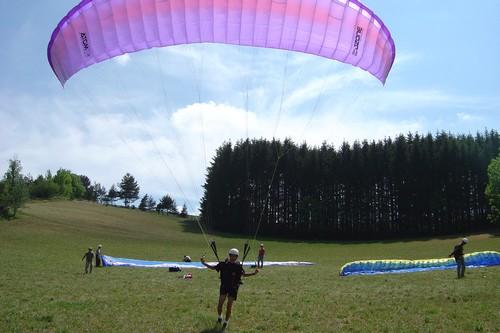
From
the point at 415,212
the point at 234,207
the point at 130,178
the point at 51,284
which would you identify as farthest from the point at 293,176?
the point at 130,178

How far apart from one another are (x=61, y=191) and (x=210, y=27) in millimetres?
110240

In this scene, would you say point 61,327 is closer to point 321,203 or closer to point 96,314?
point 96,314

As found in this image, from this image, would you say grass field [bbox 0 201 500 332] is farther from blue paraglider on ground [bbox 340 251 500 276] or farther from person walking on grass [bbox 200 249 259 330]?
blue paraglider on ground [bbox 340 251 500 276]

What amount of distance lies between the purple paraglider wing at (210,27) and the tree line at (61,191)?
47489 mm

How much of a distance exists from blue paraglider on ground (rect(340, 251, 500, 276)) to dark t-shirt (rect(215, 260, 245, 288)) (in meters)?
Result: 11.2

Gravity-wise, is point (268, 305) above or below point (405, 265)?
below

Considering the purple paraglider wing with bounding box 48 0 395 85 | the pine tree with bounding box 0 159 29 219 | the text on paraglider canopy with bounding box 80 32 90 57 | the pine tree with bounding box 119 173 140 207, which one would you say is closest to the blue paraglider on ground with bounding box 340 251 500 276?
the purple paraglider wing with bounding box 48 0 395 85

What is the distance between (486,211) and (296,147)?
3030 cm

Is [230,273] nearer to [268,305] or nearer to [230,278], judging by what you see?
[230,278]

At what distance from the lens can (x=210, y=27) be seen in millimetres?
12062

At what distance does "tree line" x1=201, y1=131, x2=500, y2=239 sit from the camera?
2776 inches

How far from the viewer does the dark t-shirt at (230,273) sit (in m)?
9.05

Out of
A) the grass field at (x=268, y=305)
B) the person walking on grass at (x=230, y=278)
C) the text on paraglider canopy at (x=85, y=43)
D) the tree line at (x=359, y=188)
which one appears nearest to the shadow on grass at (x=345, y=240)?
the tree line at (x=359, y=188)

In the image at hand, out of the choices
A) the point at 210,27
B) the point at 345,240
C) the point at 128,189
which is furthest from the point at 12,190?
the point at 128,189
